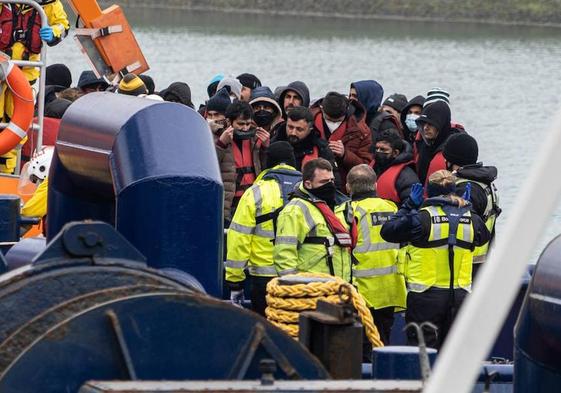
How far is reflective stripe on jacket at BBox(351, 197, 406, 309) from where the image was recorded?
8695 millimetres

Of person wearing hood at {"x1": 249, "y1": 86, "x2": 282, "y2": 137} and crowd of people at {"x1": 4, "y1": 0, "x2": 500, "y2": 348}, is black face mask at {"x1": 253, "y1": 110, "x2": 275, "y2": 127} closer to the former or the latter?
person wearing hood at {"x1": 249, "y1": 86, "x2": 282, "y2": 137}

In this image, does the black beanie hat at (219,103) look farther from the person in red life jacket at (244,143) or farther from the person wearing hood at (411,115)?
the person wearing hood at (411,115)

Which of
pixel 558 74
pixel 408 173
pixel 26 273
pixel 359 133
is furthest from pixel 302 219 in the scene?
pixel 558 74

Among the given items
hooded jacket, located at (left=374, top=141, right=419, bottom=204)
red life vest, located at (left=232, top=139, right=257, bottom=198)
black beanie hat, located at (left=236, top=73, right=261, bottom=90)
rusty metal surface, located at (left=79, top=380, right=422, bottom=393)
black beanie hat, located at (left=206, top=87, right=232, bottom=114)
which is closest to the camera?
rusty metal surface, located at (left=79, top=380, right=422, bottom=393)

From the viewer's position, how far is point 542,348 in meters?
4.38

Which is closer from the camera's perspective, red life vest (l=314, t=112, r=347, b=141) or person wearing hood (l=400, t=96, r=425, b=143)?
red life vest (l=314, t=112, r=347, b=141)

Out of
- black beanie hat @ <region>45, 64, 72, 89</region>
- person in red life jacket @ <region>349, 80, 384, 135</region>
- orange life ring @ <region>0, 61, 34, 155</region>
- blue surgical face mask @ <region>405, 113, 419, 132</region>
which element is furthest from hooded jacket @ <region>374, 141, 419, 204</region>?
black beanie hat @ <region>45, 64, 72, 89</region>

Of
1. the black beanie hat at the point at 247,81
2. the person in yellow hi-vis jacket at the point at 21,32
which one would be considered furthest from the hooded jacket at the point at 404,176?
the black beanie hat at the point at 247,81

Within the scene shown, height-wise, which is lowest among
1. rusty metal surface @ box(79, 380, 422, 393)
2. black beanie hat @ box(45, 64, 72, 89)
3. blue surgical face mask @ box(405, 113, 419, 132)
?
black beanie hat @ box(45, 64, 72, 89)

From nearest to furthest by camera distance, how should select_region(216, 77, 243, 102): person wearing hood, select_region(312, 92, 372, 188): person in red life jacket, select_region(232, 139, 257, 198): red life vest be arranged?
1. select_region(232, 139, 257, 198): red life vest
2. select_region(312, 92, 372, 188): person in red life jacket
3. select_region(216, 77, 243, 102): person wearing hood

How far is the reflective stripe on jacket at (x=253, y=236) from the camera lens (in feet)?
28.4

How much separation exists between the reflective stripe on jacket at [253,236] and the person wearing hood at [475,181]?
44.8 inches

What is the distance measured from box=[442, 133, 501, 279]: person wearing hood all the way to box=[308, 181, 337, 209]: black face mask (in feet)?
2.54

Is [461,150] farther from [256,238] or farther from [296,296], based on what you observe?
[296,296]
